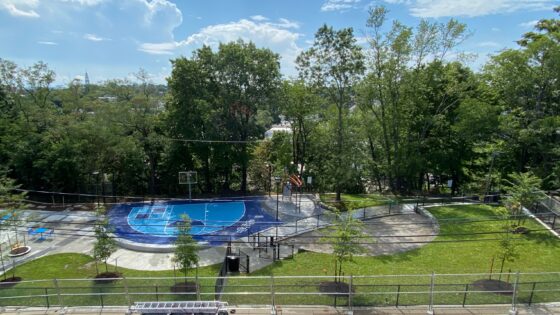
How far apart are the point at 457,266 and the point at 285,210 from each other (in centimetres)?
1311

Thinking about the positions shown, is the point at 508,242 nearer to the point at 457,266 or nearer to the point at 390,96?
the point at 457,266

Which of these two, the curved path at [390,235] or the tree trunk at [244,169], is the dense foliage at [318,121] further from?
the curved path at [390,235]

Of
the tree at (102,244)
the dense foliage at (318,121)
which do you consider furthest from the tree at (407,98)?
the tree at (102,244)

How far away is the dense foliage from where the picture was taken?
26078 millimetres

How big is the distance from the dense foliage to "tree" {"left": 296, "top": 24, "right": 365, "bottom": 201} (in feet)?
0.29

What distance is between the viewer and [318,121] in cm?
3250

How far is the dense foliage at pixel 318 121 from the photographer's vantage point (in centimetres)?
2608

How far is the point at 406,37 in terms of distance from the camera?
26.3 metres

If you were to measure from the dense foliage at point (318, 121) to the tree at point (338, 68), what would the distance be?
9 centimetres

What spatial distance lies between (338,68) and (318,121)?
7.09 metres

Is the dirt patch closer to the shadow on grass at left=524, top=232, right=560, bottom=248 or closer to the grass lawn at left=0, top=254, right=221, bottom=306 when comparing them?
the grass lawn at left=0, top=254, right=221, bottom=306

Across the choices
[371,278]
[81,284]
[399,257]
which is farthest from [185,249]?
[399,257]

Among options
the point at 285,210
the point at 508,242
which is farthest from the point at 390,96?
the point at 508,242

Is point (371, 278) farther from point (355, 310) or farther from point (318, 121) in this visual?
point (318, 121)
